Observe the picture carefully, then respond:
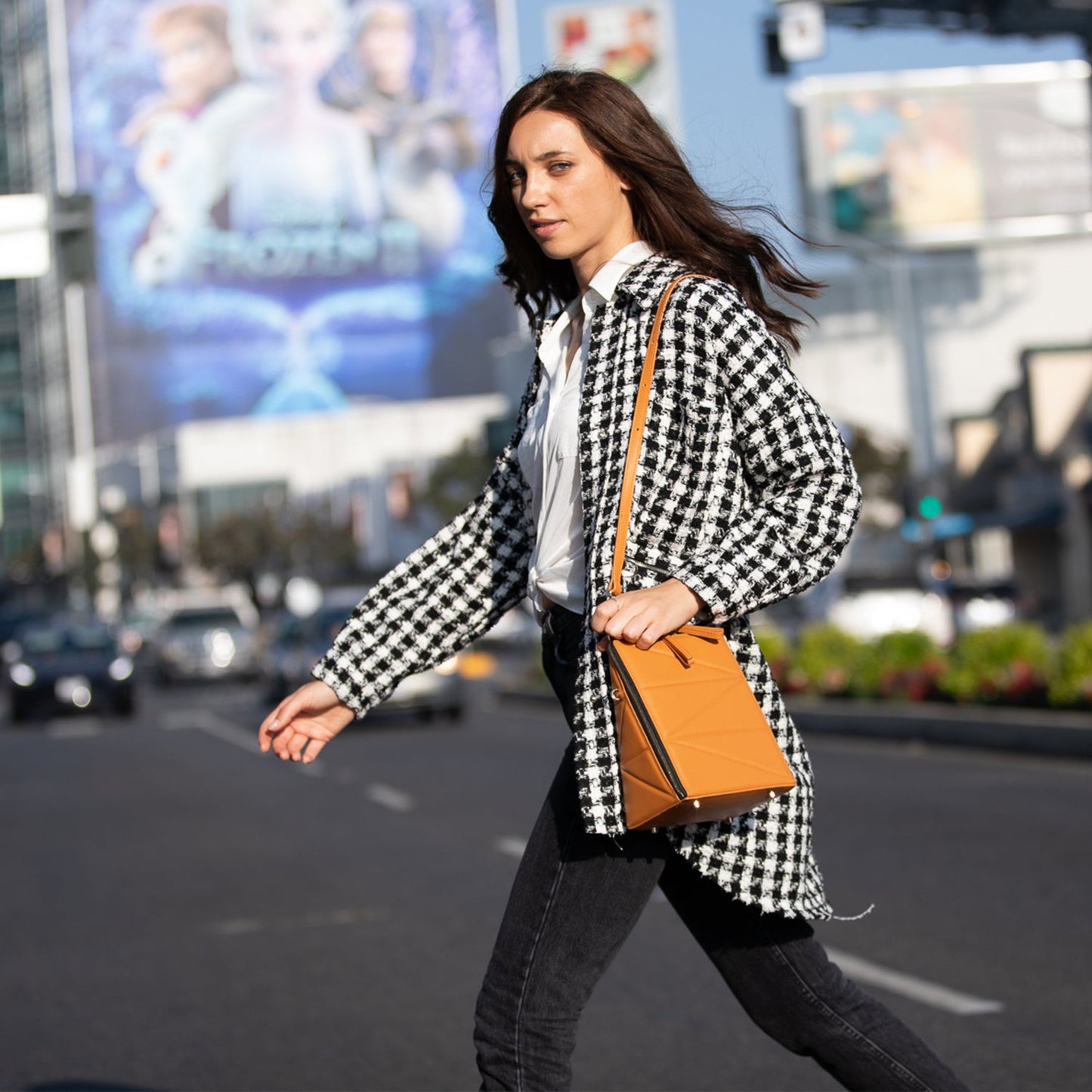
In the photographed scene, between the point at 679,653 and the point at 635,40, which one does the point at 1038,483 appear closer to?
the point at 679,653

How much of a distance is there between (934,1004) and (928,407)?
2228 inches

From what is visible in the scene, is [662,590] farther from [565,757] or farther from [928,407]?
[928,407]

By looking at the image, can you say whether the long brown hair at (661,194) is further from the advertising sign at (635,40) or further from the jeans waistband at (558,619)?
the advertising sign at (635,40)

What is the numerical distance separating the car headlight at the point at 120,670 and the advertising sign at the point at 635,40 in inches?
3176

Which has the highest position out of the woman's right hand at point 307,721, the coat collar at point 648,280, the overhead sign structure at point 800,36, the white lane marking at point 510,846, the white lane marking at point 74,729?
the overhead sign structure at point 800,36

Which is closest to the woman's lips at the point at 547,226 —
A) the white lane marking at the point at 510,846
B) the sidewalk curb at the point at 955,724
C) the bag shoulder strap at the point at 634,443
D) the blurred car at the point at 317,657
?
the bag shoulder strap at the point at 634,443

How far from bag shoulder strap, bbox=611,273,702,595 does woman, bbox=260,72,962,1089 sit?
15 mm

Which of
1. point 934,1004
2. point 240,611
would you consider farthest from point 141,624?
point 934,1004

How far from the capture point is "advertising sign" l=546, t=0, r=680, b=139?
4257 inches

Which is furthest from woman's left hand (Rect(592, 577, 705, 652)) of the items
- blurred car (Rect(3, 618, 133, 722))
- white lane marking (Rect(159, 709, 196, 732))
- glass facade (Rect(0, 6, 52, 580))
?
glass facade (Rect(0, 6, 52, 580))

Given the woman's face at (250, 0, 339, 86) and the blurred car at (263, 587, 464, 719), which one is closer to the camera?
the blurred car at (263, 587, 464, 719)

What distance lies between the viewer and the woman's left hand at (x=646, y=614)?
280 cm

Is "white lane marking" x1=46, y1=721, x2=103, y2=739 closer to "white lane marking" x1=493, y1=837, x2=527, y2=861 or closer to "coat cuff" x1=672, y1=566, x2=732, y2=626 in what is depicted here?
"white lane marking" x1=493, y1=837, x2=527, y2=861

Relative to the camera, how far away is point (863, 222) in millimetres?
45812
